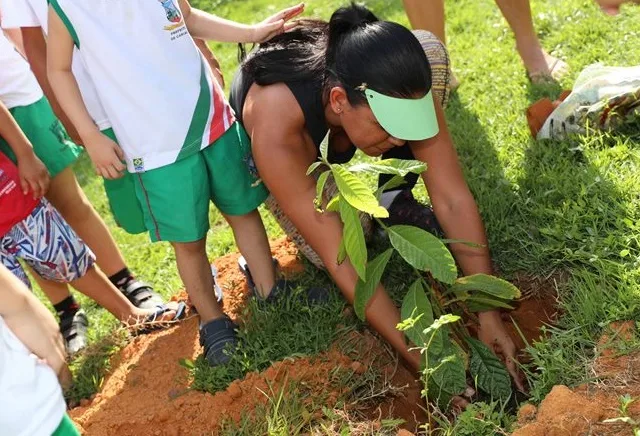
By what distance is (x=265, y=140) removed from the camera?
257 centimetres

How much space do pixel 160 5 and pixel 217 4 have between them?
5651 millimetres

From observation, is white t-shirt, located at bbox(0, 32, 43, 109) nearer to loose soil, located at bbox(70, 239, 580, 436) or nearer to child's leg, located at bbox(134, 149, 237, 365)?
child's leg, located at bbox(134, 149, 237, 365)

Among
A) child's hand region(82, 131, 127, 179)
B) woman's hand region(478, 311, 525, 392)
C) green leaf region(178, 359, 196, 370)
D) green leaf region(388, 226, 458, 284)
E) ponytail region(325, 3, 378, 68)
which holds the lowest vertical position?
woman's hand region(478, 311, 525, 392)

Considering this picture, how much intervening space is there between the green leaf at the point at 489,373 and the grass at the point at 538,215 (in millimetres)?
84

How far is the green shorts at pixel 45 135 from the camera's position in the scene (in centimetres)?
309

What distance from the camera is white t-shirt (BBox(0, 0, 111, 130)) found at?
2619 mm

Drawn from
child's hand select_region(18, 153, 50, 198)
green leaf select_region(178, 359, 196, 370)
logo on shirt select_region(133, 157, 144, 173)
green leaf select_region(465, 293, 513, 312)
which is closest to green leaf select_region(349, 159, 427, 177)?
green leaf select_region(465, 293, 513, 312)

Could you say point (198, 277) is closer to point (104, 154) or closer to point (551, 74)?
point (104, 154)

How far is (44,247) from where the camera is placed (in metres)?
3.02

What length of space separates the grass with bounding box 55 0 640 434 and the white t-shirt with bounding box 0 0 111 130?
875 mm

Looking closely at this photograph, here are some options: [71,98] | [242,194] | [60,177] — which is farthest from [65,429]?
[60,177]

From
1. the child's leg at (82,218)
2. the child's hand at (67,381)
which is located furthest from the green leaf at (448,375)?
the child's leg at (82,218)

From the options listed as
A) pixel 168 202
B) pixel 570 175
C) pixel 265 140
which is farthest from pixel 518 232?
pixel 168 202

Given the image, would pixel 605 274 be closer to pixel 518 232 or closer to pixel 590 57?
pixel 518 232
